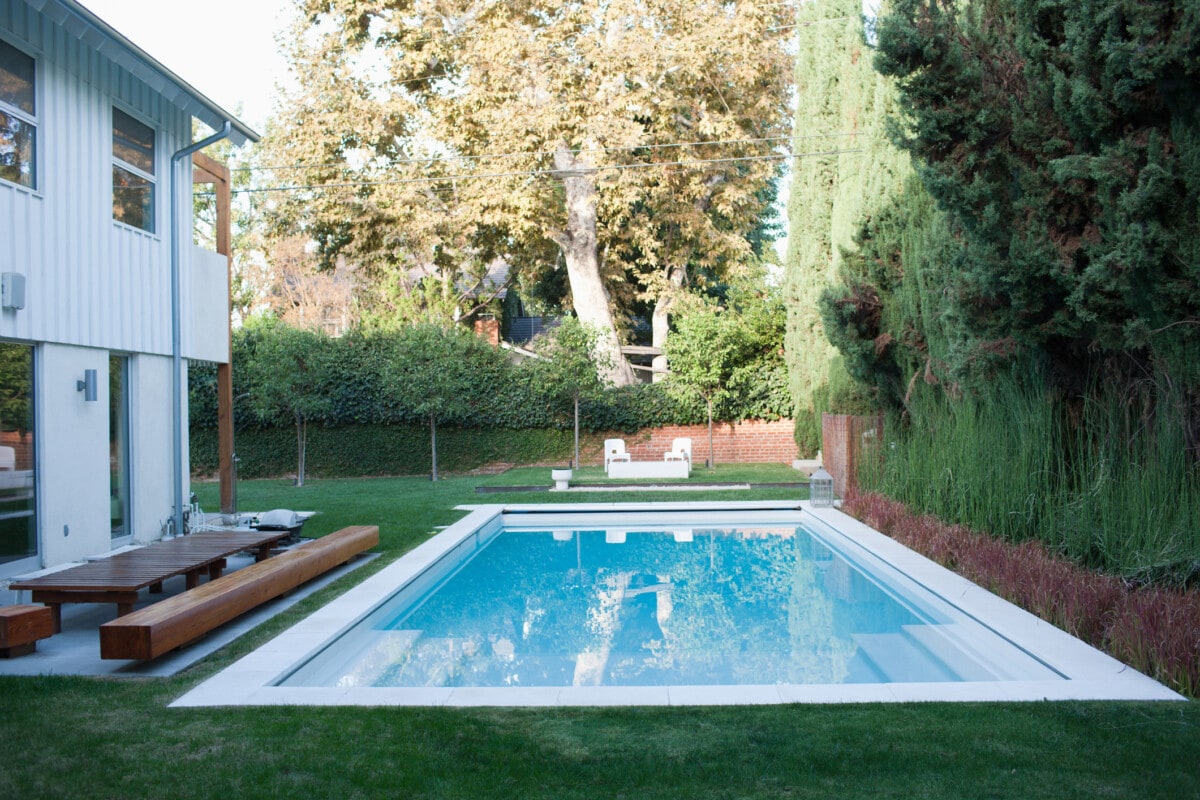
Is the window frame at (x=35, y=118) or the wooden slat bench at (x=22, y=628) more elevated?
the window frame at (x=35, y=118)

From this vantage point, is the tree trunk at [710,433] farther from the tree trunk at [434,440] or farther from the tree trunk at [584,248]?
the tree trunk at [434,440]

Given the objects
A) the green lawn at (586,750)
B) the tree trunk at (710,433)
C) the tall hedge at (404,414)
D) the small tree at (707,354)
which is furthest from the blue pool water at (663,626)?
the tall hedge at (404,414)

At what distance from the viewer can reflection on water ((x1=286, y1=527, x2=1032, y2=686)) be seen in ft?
20.5

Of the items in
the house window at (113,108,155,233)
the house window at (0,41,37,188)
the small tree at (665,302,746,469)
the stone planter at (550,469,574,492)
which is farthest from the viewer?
the small tree at (665,302,746,469)

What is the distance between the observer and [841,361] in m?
16.6

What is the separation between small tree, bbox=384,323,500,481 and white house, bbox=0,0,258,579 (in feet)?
31.6

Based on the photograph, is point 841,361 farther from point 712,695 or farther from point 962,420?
point 712,695

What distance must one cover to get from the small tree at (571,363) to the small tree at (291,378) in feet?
15.5

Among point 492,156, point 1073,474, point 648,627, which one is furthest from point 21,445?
point 492,156

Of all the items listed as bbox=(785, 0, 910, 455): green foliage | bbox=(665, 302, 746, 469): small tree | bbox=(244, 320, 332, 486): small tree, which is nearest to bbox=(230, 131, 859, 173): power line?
bbox=(785, 0, 910, 455): green foliage

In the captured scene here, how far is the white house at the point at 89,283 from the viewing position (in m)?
7.70

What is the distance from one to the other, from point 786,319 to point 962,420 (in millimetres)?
12906

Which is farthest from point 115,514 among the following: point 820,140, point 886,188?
point 820,140

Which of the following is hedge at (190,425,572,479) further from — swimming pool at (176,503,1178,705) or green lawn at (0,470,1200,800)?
green lawn at (0,470,1200,800)
